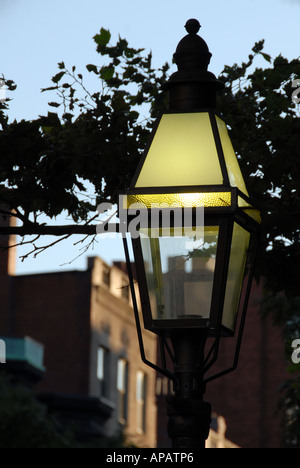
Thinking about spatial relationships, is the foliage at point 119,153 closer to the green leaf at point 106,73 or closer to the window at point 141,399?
the green leaf at point 106,73

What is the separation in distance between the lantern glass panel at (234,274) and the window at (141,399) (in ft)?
125

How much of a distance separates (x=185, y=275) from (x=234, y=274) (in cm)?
26

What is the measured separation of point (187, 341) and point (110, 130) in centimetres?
397

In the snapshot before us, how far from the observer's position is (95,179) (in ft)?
26.0

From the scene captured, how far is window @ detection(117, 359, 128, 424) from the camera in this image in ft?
134

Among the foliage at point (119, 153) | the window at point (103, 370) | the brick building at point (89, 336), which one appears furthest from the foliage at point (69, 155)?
the window at point (103, 370)

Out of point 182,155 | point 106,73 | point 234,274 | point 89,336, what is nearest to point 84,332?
point 89,336

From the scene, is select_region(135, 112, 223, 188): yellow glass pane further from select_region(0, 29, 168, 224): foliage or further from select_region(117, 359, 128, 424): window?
select_region(117, 359, 128, 424): window

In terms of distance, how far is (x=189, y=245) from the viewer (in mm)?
4535

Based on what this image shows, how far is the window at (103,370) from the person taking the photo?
3988cm

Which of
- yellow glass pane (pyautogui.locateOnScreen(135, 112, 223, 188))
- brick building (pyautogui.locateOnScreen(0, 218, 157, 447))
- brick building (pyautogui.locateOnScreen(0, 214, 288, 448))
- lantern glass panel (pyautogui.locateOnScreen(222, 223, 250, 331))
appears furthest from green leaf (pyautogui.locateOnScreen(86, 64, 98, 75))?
brick building (pyautogui.locateOnScreen(0, 218, 157, 447))
